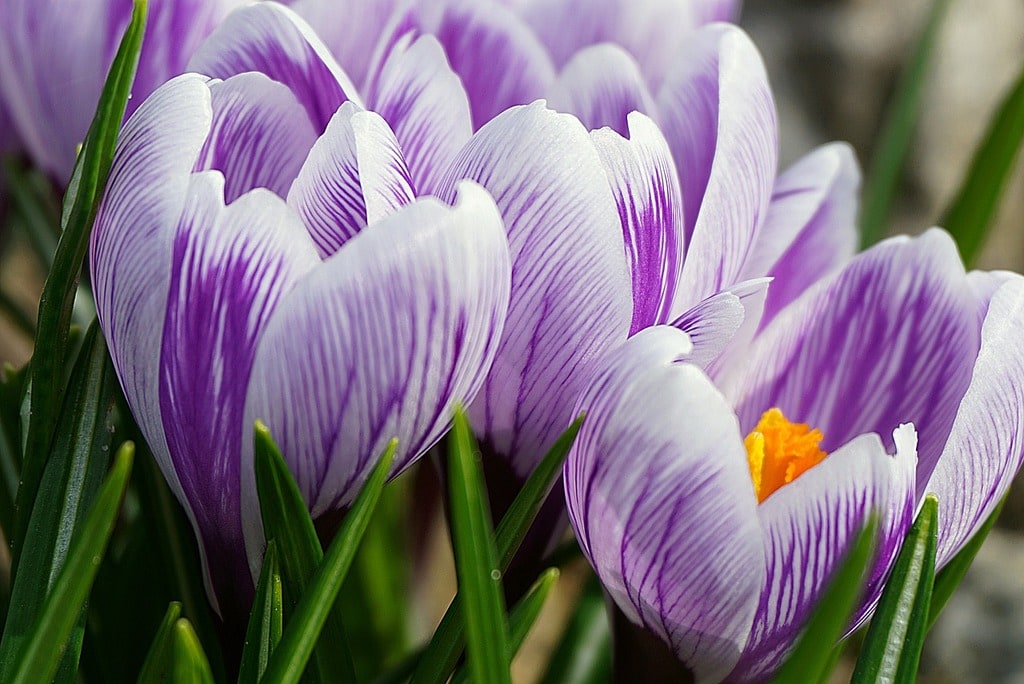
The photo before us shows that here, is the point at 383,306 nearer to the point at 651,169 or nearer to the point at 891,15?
the point at 651,169

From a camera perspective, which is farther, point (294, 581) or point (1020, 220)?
point (1020, 220)

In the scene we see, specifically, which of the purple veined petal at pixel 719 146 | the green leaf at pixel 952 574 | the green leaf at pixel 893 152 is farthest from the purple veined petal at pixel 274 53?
the green leaf at pixel 893 152

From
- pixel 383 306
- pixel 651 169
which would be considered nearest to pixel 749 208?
pixel 651 169

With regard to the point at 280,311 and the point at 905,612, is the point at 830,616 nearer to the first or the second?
the point at 905,612

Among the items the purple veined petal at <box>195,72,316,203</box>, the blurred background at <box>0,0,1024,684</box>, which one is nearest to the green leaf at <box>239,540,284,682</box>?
the purple veined petal at <box>195,72,316,203</box>

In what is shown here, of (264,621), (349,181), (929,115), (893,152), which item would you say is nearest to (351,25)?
(349,181)
